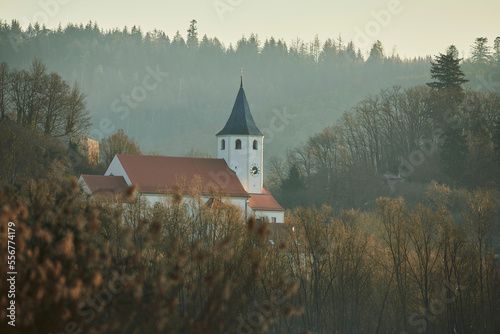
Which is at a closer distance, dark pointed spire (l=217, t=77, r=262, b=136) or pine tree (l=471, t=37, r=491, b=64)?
dark pointed spire (l=217, t=77, r=262, b=136)

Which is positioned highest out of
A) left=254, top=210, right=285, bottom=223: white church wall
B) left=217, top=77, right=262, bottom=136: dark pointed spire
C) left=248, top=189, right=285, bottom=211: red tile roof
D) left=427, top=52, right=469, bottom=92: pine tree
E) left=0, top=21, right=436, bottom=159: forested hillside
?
left=0, top=21, right=436, bottom=159: forested hillside

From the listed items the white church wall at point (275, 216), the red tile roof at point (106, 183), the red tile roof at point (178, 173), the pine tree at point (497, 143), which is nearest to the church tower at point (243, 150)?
the red tile roof at point (178, 173)

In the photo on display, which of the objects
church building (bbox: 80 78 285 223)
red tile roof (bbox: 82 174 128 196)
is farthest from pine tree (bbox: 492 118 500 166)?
red tile roof (bbox: 82 174 128 196)

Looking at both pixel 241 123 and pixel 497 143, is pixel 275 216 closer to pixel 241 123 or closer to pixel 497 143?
pixel 241 123

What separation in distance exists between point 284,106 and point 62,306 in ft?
412

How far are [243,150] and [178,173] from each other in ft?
21.3

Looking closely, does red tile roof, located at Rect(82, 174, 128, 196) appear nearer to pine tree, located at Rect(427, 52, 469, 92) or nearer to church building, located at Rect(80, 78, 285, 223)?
church building, located at Rect(80, 78, 285, 223)

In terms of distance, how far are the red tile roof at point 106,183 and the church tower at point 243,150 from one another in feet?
35.1

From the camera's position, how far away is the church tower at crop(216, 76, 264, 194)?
217 ft

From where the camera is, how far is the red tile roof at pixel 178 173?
60.3m

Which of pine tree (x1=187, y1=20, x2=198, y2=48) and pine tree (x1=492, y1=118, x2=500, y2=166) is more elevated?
pine tree (x1=187, y1=20, x2=198, y2=48)

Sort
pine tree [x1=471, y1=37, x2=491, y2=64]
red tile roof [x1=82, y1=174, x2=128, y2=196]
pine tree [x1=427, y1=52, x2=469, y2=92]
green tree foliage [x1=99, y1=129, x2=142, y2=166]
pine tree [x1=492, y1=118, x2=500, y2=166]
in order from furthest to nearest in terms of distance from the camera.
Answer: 1. pine tree [x1=471, y1=37, x2=491, y2=64]
2. green tree foliage [x1=99, y1=129, x2=142, y2=166]
3. pine tree [x1=427, y1=52, x2=469, y2=92]
4. pine tree [x1=492, y1=118, x2=500, y2=166]
5. red tile roof [x1=82, y1=174, x2=128, y2=196]

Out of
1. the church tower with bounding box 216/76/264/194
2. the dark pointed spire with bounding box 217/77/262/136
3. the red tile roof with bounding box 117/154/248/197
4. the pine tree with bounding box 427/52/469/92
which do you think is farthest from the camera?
the pine tree with bounding box 427/52/469/92

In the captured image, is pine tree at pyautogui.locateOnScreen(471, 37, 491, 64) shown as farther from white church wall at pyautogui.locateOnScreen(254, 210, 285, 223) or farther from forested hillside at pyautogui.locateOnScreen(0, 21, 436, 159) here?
white church wall at pyautogui.locateOnScreen(254, 210, 285, 223)
